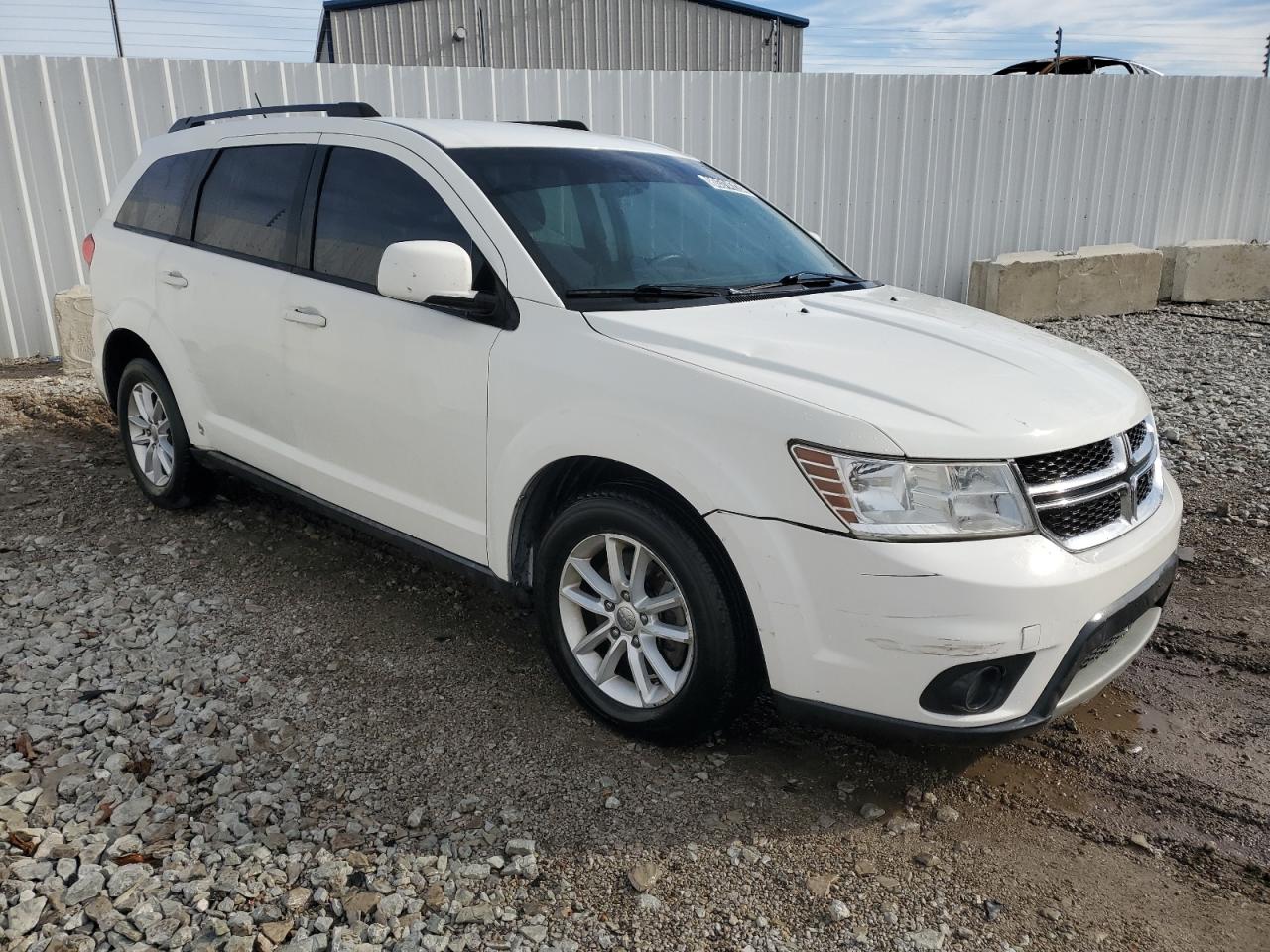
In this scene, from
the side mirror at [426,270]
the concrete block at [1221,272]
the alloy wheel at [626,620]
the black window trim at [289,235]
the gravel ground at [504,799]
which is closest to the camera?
the gravel ground at [504,799]

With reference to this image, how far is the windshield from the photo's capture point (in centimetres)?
332

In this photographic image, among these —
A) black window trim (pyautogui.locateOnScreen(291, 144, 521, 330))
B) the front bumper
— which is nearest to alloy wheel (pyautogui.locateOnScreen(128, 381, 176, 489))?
black window trim (pyautogui.locateOnScreen(291, 144, 521, 330))

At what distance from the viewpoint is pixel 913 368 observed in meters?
2.84

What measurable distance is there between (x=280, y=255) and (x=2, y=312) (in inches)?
224

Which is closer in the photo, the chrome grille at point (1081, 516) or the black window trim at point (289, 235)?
the chrome grille at point (1081, 516)

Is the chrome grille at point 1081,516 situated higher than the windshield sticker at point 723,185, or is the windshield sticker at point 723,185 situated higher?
the windshield sticker at point 723,185

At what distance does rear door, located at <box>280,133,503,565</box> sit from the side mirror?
0.47 ft

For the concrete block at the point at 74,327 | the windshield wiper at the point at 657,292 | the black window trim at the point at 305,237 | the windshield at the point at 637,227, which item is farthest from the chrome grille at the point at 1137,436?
the concrete block at the point at 74,327

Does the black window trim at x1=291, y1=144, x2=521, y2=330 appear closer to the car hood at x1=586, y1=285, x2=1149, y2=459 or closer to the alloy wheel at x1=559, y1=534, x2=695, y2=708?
the car hood at x1=586, y1=285, x2=1149, y2=459

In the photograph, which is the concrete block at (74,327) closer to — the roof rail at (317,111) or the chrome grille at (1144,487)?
the roof rail at (317,111)

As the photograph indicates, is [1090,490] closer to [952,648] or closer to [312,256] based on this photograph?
[952,648]

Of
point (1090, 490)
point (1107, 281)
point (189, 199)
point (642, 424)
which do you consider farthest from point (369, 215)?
point (1107, 281)

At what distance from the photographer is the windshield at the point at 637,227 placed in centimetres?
332

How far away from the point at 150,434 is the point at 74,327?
3.55 metres
